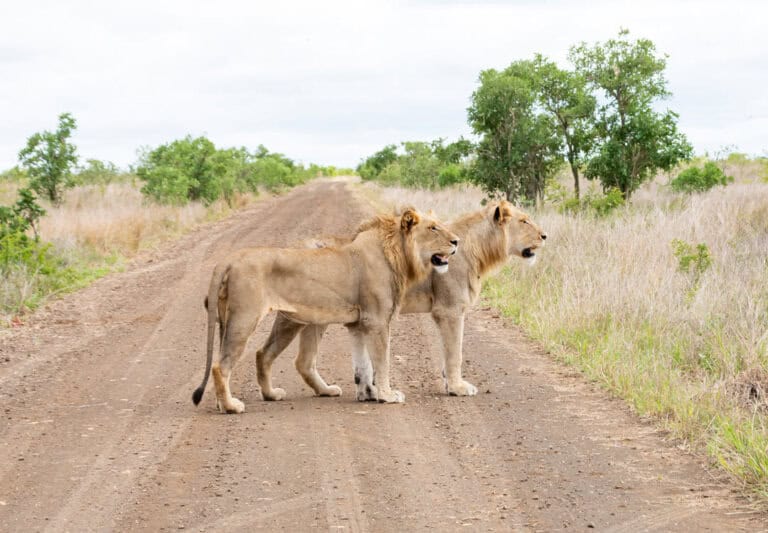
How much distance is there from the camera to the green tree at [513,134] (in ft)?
75.6

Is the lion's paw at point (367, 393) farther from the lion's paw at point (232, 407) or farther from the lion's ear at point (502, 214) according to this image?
the lion's ear at point (502, 214)

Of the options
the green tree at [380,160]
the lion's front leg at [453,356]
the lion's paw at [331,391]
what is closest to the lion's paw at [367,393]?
the lion's paw at [331,391]

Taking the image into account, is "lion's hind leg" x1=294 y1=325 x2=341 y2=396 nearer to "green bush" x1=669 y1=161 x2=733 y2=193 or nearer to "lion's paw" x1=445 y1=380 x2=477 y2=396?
"lion's paw" x1=445 y1=380 x2=477 y2=396

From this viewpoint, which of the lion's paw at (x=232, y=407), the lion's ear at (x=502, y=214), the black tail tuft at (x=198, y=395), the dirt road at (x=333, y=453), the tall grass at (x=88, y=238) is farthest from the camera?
the tall grass at (x=88, y=238)

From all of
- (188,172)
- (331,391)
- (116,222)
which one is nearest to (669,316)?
(331,391)

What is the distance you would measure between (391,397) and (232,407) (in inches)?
51.6

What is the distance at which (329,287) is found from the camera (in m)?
7.90

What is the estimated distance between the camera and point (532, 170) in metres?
23.7

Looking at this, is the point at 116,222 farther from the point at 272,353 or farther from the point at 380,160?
the point at 380,160

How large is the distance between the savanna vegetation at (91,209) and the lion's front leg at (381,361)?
256 inches

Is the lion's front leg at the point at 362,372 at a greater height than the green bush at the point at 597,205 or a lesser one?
lesser

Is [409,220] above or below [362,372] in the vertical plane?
above

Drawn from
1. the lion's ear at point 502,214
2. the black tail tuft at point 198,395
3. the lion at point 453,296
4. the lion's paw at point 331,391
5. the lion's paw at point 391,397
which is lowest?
the lion's paw at point 331,391

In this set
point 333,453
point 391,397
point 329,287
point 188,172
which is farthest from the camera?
point 188,172
